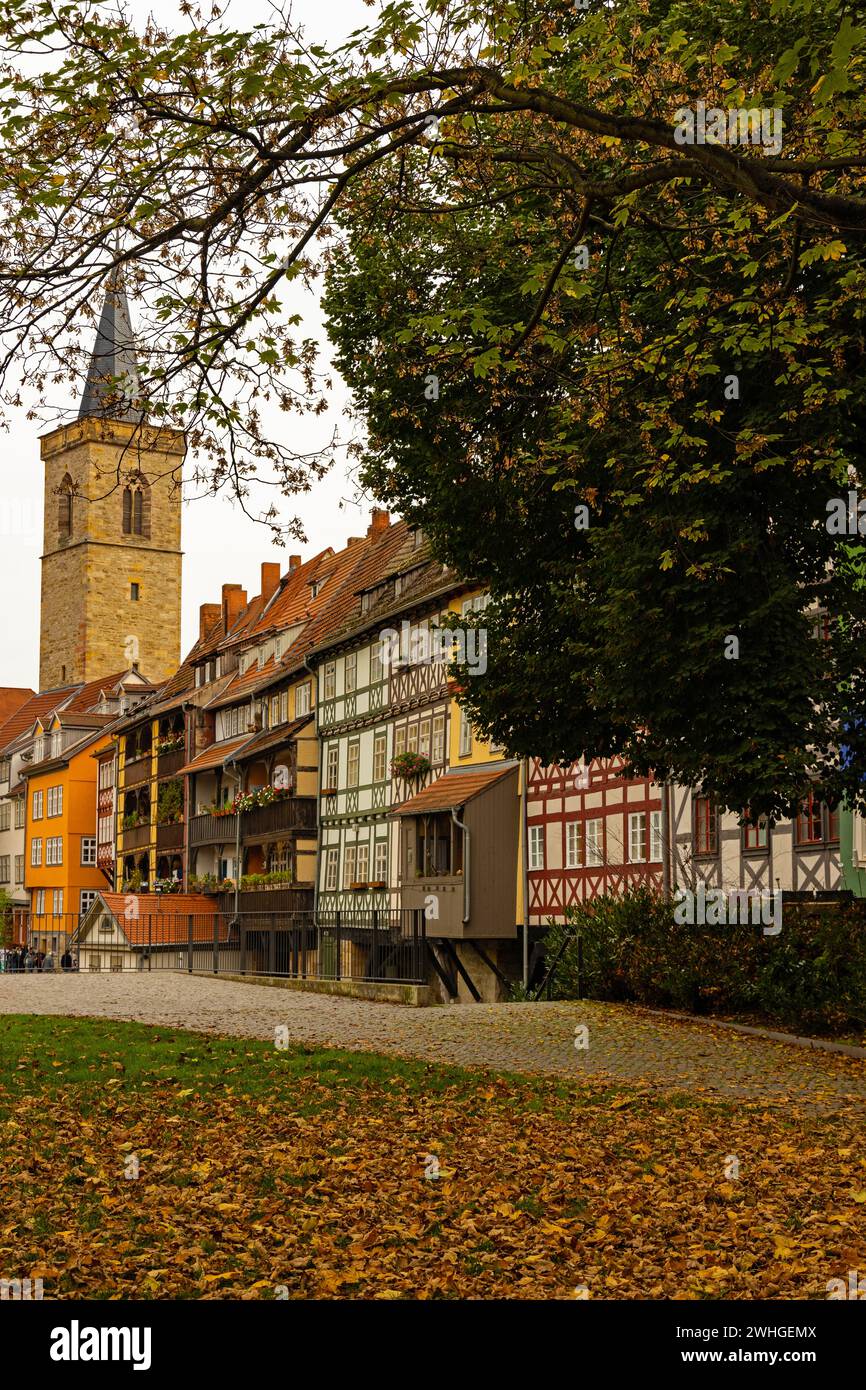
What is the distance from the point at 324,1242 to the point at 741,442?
289 inches

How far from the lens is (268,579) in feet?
204

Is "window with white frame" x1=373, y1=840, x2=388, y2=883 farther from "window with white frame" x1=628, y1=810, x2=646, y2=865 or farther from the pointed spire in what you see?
the pointed spire

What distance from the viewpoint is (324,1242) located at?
7992mm

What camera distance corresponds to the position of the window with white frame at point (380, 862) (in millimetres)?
41406

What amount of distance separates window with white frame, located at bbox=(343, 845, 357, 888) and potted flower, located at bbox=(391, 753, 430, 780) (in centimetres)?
540

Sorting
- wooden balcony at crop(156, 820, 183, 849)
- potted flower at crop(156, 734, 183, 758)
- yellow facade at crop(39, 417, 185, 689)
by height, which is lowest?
wooden balcony at crop(156, 820, 183, 849)

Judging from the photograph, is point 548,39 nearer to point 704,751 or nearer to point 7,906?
point 704,751

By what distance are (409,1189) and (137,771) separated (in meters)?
60.1

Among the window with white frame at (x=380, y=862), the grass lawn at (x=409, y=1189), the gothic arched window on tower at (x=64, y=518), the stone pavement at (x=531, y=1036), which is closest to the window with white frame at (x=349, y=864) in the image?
the window with white frame at (x=380, y=862)

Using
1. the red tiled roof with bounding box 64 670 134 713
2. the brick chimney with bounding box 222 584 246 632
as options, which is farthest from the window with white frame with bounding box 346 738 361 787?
the red tiled roof with bounding box 64 670 134 713

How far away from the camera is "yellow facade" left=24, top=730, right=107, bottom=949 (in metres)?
77.6

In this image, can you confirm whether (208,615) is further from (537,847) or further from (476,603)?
(537,847)

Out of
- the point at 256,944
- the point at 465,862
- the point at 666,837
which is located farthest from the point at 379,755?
the point at 666,837

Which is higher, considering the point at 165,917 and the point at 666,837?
the point at 666,837
